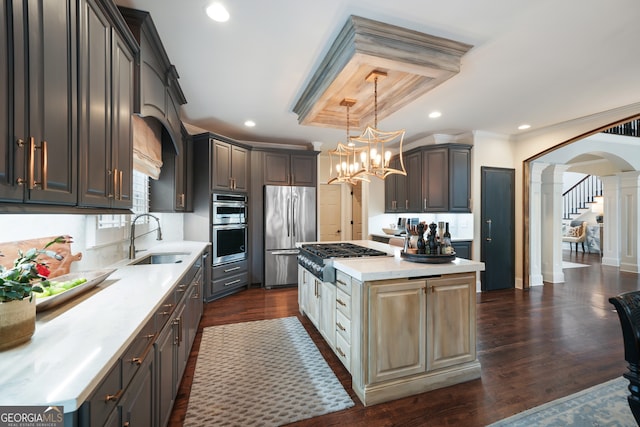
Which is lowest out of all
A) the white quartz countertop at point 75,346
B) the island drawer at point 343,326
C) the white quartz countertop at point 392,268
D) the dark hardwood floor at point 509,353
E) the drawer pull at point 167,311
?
the dark hardwood floor at point 509,353

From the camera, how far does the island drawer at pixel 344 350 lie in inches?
83.6

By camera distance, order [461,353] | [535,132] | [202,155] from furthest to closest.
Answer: [535,132] < [202,155] < [461,353]

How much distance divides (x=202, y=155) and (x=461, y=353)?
405 cm

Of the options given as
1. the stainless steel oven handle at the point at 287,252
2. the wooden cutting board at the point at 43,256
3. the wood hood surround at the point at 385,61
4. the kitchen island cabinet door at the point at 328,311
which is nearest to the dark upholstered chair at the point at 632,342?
the kitchen island cabinet door at the point at 328,311

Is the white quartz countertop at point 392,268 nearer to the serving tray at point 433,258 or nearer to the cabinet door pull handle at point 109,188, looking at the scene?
the serving tray at point 433,258

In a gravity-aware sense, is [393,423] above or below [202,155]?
below

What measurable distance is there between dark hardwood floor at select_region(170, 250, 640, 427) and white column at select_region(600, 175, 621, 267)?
2.63 m

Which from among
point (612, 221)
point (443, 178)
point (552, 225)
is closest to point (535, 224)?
point (552, 225)

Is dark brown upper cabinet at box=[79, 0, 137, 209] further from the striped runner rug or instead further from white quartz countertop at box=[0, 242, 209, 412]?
the striped runner rug

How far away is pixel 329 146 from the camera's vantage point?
5.77m

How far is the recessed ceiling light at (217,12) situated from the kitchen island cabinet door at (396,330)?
2190 mm

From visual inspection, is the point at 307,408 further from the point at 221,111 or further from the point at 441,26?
the point at 221,111

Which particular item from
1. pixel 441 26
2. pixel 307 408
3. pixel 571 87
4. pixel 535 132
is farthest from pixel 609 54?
pixel 307 408

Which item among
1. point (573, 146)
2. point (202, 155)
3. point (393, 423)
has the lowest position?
point (393, 423)
